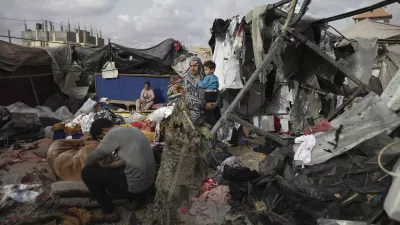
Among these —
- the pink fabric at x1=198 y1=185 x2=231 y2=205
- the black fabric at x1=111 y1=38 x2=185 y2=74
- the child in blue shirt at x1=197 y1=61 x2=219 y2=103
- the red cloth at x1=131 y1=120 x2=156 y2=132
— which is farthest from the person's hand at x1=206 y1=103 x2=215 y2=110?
the black fabric at x1=111 y1=38 x2=185 y2=74

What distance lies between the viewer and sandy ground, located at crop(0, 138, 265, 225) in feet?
11.3

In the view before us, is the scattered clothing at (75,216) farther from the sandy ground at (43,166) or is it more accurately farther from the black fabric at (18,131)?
the black fabric at (18,131)

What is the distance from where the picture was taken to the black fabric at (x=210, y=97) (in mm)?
4859

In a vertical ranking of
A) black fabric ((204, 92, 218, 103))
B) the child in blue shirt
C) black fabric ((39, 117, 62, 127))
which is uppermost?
the child in blue shirt

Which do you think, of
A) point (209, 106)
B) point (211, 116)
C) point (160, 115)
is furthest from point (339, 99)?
point (160, 115)

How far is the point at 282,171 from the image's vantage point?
13.4 feet

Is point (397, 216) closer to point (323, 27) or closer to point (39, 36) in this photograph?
point (323, 27)

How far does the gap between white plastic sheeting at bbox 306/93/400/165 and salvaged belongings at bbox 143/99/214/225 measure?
2012mm

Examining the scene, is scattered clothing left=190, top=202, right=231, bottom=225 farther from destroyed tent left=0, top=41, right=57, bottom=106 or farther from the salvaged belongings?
destroyed tent left=0, top=41, right=57, bottom=106

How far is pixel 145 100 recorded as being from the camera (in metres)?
9.16

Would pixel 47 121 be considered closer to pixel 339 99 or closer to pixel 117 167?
pixel 117 167

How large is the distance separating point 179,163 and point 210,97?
8.23ft

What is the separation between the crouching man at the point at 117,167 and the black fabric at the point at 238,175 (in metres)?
1.16

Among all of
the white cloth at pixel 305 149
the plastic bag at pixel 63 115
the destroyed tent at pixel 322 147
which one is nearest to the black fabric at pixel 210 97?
the destroyed tent at pixel 322 147
